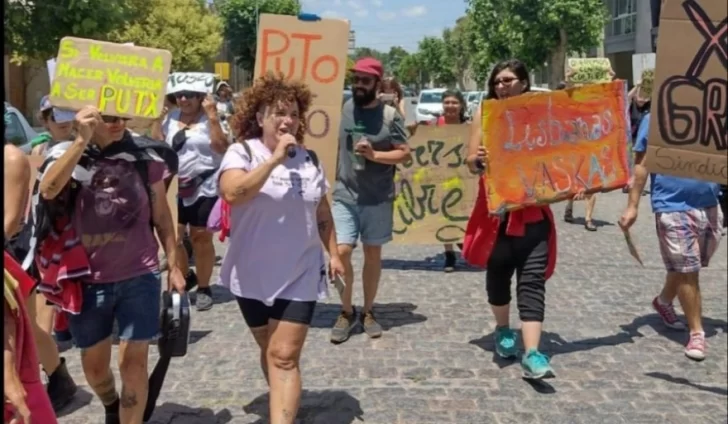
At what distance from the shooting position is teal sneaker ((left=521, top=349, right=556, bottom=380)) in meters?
4.95

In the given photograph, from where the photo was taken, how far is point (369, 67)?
19.1 ft

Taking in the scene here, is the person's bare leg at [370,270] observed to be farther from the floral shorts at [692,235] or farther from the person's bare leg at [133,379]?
the person's bare leg at [133,379]

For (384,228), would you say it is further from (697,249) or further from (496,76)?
(697,249)

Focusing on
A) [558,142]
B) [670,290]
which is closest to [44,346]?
[558,142]

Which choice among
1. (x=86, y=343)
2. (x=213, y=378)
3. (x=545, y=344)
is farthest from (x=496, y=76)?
(x=86, y=343)

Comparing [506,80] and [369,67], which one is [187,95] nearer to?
[369,67]

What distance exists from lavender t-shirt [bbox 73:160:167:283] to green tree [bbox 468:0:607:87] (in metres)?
27.3

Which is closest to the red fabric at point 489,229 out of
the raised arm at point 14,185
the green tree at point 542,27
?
the raised arm at point 14,185

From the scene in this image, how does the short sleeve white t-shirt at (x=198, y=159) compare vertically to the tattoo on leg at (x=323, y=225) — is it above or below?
above

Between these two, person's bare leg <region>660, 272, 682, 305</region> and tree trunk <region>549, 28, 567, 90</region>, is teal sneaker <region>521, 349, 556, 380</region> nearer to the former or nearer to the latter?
person's bare leg <region>660, 272, 682, 305</region>

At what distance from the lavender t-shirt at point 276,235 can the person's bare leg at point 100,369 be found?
2.05 feet

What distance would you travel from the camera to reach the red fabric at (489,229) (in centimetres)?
532

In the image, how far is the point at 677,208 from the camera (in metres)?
5.57

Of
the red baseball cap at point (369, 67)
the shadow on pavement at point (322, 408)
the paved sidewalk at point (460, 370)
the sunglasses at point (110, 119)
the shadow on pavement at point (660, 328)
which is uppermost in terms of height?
the red baseball cap at point (369, 67)
